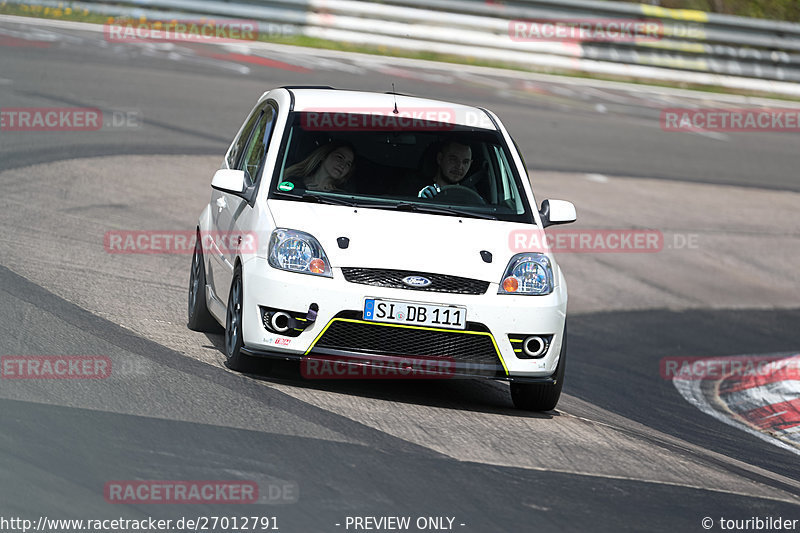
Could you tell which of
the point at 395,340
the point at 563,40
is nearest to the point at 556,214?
the point at 395,340

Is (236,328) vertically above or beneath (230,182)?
beneath

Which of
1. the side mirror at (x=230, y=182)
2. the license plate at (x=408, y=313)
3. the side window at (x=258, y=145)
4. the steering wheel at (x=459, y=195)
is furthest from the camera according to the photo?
the side window at (x=258, y=145)

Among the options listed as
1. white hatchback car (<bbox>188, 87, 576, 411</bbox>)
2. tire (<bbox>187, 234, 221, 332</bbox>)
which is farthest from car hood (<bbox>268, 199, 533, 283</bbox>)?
tire (<bbox>187, 234, 221, 332</bbox>)

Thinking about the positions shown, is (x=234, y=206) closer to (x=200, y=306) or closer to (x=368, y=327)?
(x=200, y=306)

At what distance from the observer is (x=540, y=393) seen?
756 centimetres

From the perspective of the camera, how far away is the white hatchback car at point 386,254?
7.00m

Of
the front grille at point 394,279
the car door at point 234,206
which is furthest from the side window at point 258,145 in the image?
the front grille at point 394,279

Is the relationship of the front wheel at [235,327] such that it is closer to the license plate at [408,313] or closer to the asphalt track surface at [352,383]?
the asphalt track surface at [352,383]

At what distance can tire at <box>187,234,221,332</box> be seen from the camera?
28.2 feet

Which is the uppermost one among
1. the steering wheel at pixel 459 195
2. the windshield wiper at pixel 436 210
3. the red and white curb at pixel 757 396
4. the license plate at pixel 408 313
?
the steering wheel at pixel 459 195

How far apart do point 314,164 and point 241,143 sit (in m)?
1.23

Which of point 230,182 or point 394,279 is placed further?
point 230,182

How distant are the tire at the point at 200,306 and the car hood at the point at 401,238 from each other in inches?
53.5

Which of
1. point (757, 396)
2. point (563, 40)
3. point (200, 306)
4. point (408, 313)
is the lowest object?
point (757, 396)
